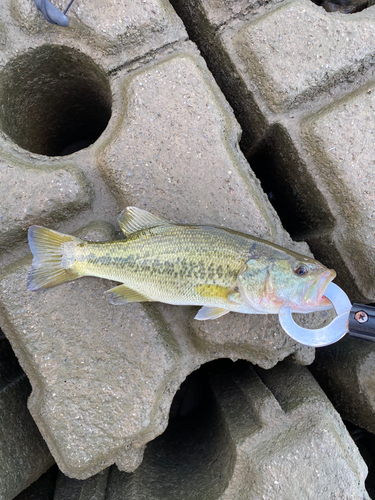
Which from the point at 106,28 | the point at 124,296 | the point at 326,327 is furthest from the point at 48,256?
the point at 326,327

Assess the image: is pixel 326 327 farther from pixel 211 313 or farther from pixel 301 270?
pixel 211 313

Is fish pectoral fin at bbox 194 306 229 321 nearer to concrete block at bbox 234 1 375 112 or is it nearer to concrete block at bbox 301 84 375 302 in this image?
concrete block at bbox 301 84 375 302

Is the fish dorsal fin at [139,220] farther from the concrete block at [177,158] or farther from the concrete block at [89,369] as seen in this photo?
the concrete block at [89,369]

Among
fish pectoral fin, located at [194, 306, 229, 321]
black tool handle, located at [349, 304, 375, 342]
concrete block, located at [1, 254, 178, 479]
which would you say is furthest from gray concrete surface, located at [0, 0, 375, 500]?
black tool handle, located at [349, 304, 375, 342]

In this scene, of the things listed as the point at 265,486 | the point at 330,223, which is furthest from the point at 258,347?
the point at 330,223

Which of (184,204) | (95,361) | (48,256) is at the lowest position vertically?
(95,361)

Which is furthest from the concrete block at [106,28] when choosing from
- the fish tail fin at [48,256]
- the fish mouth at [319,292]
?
the fish mouth at [319,292]
